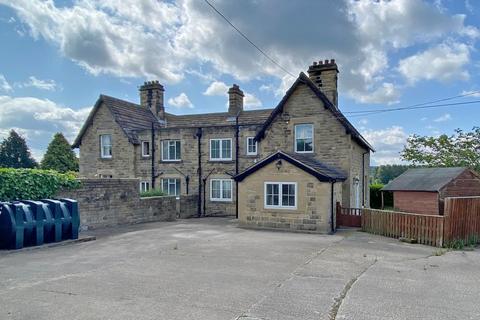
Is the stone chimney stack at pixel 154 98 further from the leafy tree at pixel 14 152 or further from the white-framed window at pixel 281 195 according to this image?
the leafy tree at pixel 14 152

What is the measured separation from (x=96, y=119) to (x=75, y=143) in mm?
2884

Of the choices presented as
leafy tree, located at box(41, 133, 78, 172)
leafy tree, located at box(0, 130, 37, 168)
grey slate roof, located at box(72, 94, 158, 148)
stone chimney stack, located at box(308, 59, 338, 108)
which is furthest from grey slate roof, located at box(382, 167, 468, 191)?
leafy tree, located at box(0, 130, 37, 168)

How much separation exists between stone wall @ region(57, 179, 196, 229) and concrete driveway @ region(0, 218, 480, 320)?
3.67m

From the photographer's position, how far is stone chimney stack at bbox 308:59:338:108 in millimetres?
21688

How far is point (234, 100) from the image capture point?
2869 cm

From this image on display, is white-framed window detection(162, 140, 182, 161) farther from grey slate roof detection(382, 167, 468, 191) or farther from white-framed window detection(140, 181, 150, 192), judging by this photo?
grey slate roof detection(382, 167, 468, 191)

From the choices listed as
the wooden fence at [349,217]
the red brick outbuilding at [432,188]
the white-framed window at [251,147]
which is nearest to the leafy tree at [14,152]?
the white-framed window at [251,147]

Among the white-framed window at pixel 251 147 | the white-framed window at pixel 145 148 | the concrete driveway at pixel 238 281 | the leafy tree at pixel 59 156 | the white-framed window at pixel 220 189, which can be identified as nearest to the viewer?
the concrete driveway at pixel 238 281

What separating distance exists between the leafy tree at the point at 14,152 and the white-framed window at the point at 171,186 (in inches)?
1435

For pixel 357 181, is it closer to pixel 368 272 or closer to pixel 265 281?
pixel 368 272

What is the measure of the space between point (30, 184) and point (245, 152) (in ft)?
45.2

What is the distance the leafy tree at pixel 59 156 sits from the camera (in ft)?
142

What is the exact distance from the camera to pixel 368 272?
30.3 feet

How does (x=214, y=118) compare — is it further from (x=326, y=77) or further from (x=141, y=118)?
(x=326, y=77)
